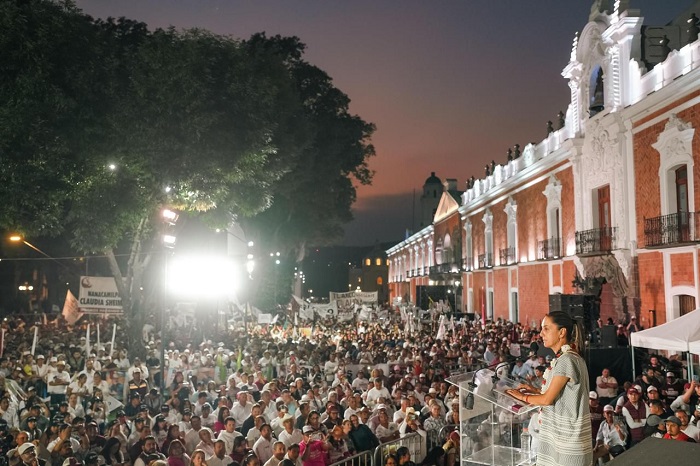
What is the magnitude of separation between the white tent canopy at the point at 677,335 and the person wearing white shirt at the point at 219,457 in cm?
804

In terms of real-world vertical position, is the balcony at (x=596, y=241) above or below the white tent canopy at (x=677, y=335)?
above

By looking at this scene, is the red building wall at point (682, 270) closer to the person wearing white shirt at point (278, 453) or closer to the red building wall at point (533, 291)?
the red building wall at point (533, 291)

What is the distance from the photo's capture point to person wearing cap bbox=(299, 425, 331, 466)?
809 cm

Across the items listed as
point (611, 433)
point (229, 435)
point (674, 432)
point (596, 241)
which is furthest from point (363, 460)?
point (596, 241)

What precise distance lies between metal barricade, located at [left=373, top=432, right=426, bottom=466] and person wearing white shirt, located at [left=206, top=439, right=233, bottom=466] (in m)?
2.01

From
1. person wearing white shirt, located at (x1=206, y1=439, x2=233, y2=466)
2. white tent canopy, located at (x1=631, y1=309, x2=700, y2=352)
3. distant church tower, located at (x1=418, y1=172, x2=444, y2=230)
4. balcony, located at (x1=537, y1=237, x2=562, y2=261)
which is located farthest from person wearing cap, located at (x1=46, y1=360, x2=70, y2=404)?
distant church tower, located at (x1=418, y1=172, x2=444, y2=230)

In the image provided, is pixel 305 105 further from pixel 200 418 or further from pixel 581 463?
pixel 581 463

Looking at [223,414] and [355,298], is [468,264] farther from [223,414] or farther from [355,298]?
[223,414]

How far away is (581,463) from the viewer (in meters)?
3.71

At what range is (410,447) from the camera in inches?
358

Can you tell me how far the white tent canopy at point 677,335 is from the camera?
437 inches

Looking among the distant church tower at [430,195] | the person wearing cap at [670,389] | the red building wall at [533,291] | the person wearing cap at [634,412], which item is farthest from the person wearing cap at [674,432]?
the distant church tower at [430,195]

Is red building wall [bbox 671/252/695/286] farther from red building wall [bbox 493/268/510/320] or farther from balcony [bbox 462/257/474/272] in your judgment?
balcony [bbox 462/257/474/272]

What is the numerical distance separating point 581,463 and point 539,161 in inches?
1117
